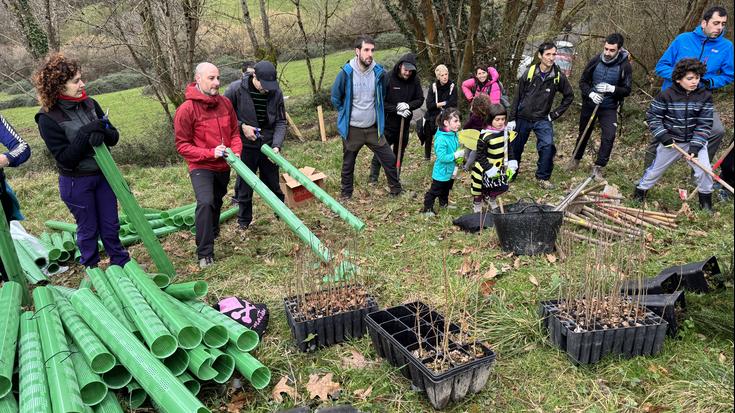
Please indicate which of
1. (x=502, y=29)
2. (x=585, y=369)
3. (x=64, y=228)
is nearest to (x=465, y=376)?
(x=585, y=369)

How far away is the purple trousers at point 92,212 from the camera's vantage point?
4379 mm

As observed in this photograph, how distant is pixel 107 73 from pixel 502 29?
16653mm

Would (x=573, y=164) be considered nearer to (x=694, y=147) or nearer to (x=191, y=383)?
(x=694, y=147)

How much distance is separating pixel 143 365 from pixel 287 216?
196 centimetres

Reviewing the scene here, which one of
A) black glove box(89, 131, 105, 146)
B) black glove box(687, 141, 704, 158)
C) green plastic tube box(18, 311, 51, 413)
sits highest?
black glove box(89, 131, 105, 146)

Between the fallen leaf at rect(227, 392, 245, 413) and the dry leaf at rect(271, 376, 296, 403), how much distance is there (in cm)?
20

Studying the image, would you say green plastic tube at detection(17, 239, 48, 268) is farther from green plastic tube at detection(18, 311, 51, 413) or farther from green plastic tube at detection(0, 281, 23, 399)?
green plastic tube at detection(18, 311, 51, 413)

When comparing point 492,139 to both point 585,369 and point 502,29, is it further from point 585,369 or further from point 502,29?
point 502,29

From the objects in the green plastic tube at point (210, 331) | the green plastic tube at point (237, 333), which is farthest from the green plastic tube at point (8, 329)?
the green plastic tube at point (237, 333)

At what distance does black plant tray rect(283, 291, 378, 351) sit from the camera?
3.55 m

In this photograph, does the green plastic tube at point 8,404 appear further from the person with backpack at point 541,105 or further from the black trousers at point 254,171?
the person with backpack at point 541,105

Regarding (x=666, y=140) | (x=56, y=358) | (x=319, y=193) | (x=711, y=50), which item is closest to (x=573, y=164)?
(x=666, y=140)

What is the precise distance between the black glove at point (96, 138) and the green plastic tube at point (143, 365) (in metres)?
1.54

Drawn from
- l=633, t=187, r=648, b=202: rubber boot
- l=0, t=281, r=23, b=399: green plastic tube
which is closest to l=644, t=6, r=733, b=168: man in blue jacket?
l=633, t=187, r=648, b=202: rubber boot
